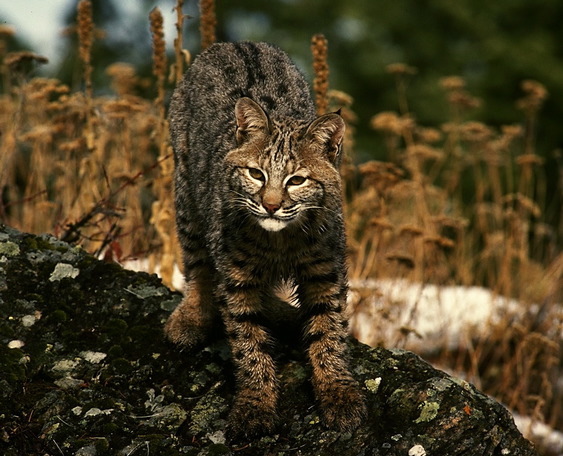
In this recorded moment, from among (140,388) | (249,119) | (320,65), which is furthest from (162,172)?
(140,388)

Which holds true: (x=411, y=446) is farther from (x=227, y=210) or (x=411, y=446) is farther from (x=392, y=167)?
(x=392, y=167)

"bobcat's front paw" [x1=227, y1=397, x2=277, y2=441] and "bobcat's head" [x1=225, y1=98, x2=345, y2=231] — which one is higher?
"bobcat's head" [x1=225, y1=98, x2=345, y2=231]

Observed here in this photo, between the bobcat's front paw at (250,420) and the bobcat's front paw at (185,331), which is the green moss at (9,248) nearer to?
the bobcat's front paw at (185,331)

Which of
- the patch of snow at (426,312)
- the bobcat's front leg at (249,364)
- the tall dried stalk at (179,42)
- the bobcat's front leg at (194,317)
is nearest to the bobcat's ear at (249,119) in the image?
the bobcat's front leg at (249,364)

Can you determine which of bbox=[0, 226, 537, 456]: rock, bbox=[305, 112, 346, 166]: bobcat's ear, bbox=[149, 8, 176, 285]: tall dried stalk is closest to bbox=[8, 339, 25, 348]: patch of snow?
bbox=[0, 226, 537, 456]: rock

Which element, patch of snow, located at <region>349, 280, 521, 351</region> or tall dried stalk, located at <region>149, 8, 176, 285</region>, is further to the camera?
patch of snow, located at <region>349, 280, 521, 351</region>

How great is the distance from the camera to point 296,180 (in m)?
3.71

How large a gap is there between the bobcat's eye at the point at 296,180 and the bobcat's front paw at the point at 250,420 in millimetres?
975

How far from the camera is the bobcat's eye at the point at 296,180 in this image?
3701 millimetres

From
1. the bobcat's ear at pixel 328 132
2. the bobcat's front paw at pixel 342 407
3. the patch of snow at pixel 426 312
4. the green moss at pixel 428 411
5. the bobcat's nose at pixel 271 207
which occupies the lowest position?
the patch of snow at pixel 426 312

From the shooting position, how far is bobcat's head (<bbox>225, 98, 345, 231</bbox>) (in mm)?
3629

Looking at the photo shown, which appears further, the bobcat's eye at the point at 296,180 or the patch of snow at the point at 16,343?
the bobcat's eye at the point at 296,180

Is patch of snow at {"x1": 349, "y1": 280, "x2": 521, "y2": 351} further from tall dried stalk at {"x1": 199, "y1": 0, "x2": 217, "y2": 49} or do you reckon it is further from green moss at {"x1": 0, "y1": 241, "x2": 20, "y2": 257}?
green moss at {"x1": 0, "y1": 241, "x2": 20, "y2": 257}

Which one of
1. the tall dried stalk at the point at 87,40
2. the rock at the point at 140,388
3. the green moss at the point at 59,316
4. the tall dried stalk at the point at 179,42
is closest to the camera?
the rock at the point at 140,388
